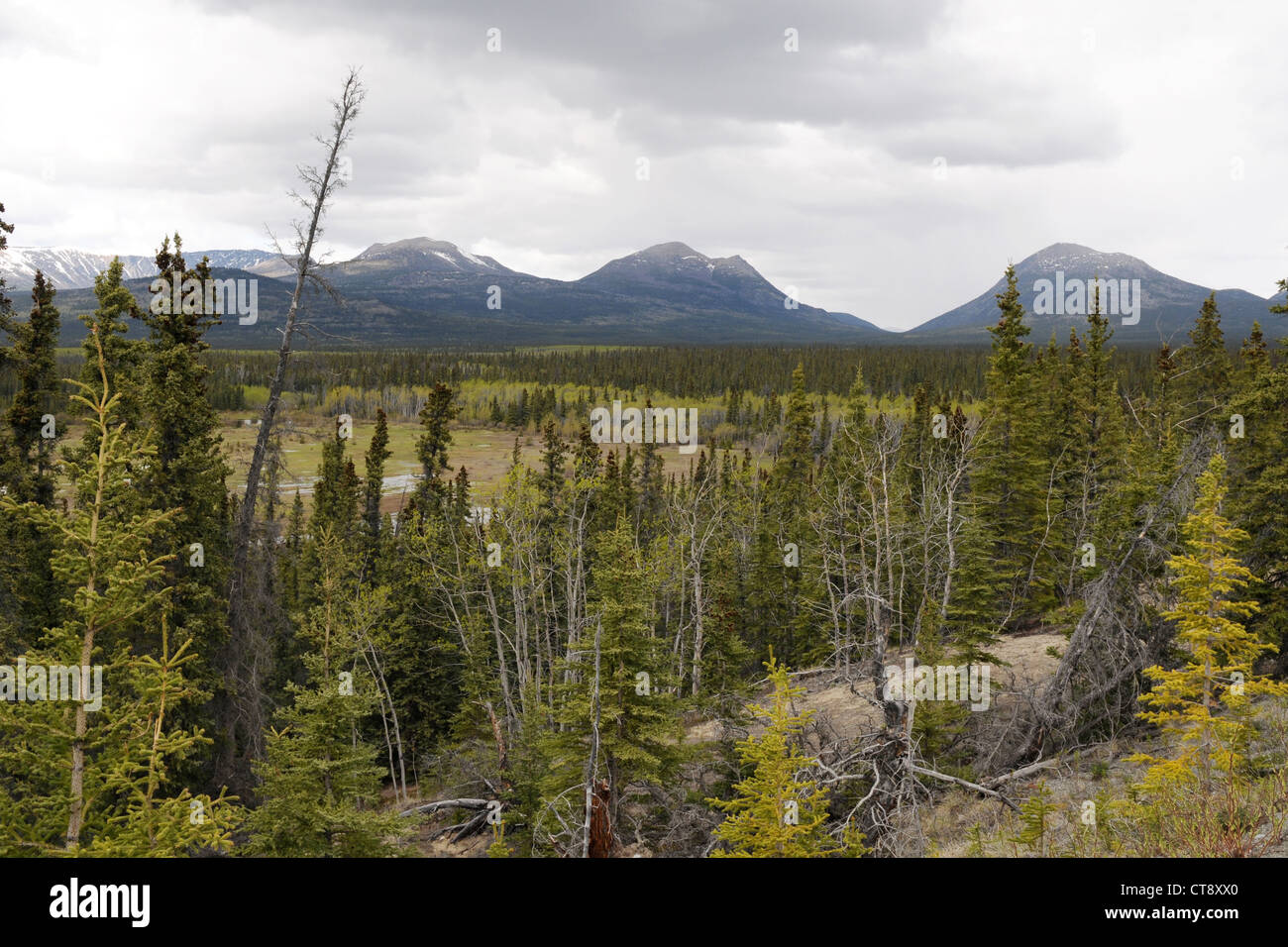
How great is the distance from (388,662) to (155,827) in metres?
20.4

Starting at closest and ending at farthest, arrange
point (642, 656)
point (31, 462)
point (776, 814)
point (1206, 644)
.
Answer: point (776, 814)
point (1206, 644)
point (642, 656)
point (31, 462)

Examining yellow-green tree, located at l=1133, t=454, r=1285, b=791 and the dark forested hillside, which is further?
yellow-green tree, located at l=1133, t=454, r=1285, b=791

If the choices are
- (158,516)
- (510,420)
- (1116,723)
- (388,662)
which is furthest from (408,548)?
(510,420)

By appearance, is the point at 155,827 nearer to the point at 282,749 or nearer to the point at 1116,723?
the point at 282,749

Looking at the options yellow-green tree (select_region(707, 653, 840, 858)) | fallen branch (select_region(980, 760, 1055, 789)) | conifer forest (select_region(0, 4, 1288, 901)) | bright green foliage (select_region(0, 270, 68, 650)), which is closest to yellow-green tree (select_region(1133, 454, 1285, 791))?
conifer forest (select_region(0, 4, 1288, 901))

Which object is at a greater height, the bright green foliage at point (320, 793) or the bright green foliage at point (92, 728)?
the bright green foliage at point (92, 728)

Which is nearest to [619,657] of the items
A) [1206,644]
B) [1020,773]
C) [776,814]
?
[776,814]

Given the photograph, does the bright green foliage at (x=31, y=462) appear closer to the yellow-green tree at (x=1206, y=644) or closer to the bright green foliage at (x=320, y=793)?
the bright green foliage at (x=320, y=793)

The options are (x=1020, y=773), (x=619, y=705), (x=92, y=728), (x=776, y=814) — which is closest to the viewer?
(x=92, y=728)

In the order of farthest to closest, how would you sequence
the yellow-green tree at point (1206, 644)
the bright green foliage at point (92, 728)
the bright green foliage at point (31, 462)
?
the bright green foliage at point (31, 462)
the yellow-green tree at point (1206, 644)
the bright green foliage at point (92, 728)

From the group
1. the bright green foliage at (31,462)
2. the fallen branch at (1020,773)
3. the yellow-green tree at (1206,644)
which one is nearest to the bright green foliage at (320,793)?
the fallen branch at (1020,773)

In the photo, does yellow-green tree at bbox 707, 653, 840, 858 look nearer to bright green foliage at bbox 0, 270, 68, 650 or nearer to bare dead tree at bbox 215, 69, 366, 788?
bare dead tree at bbox 215, 69, 366, 788

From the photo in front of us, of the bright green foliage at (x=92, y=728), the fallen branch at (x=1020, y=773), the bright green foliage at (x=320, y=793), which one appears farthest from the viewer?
the fallen branch at (x=1020, y=773)

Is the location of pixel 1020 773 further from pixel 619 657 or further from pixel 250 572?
pixel 250 572
